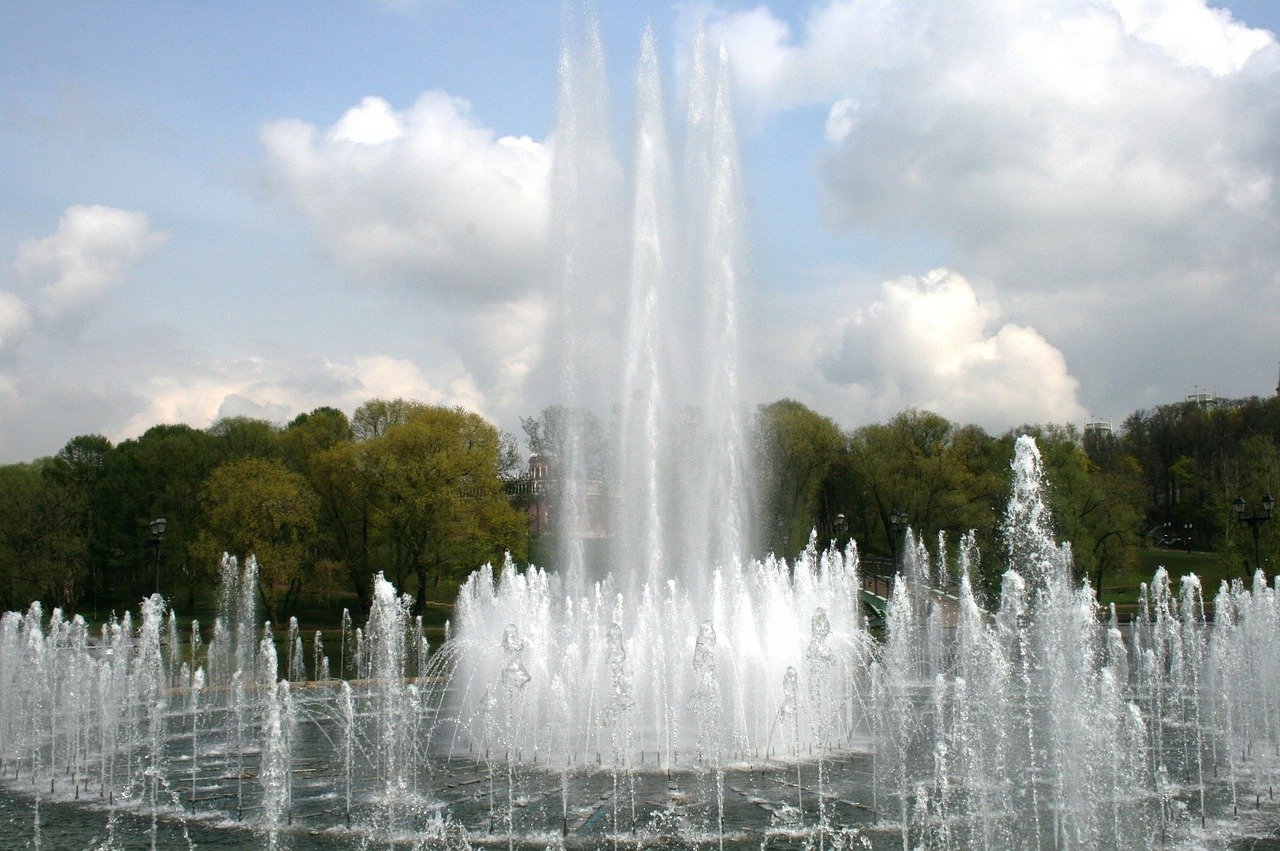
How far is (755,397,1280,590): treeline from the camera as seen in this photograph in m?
49.5

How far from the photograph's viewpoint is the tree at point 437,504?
153ft

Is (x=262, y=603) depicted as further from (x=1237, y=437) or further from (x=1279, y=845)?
(x=1237, y=437)

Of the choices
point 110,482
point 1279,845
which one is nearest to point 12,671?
point 1279,845

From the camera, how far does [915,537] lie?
190ft

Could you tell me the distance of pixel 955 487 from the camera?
57062 millimetres

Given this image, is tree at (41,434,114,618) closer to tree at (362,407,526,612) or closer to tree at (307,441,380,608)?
tree at (307,441,380,608)

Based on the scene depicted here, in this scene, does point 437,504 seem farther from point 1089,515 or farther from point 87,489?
point 1089,515

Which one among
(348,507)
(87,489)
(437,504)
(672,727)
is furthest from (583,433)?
(87,489)

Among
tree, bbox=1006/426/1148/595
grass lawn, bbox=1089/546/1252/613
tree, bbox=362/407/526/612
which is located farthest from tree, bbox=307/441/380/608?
grass lawn, bbox=1089/546/1252/613

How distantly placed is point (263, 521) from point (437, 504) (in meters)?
7.09

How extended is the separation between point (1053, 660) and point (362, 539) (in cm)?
3710

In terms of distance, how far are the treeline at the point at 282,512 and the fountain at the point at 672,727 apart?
1502 cm

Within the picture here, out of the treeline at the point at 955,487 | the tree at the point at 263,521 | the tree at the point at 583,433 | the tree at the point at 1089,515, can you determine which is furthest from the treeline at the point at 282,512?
the tree at the point at 1089,515

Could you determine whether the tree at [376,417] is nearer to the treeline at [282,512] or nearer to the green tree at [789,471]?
the treeline at [282,512]
